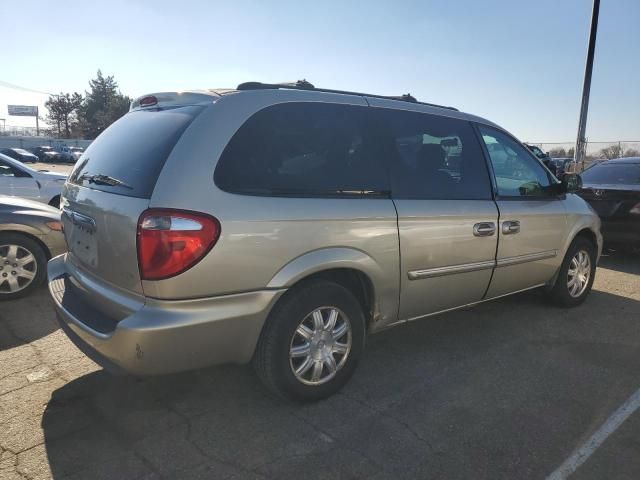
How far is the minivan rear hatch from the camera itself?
2.57m

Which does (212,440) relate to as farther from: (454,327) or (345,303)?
(454,327)

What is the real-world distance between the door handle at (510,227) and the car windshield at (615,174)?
4.29 metres

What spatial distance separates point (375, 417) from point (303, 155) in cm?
161

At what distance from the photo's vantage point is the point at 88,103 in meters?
79.9

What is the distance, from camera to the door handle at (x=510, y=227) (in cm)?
400

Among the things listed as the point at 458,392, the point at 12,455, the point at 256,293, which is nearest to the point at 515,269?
the point at 458,392

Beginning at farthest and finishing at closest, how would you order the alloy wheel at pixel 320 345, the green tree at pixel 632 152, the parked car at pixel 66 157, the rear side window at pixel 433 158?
the parked car at pixel 66 157, the green tree at pixel 632 152, the rear side window at pixel 433 158, the alloy wheel at pixel 320 345

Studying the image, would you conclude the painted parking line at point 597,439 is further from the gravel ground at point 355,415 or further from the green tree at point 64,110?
the green tree at point 64,110

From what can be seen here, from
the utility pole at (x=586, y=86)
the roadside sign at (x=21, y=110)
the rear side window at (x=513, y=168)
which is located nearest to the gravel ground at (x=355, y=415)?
the rear side window at (x=513, y=168)

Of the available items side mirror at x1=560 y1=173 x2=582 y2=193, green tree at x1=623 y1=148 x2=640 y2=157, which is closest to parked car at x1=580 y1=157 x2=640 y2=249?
side mirror at x1=560 y1=173 x2=582 y2=193

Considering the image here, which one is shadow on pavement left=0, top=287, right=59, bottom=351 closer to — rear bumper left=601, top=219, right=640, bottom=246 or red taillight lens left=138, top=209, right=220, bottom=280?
red taillight lens left=138, top=209, right=220, bottom=280

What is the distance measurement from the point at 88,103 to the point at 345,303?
8804cm

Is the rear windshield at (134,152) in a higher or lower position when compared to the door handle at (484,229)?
higher

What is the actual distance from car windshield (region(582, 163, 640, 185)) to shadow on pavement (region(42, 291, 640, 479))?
4104 millimetres
